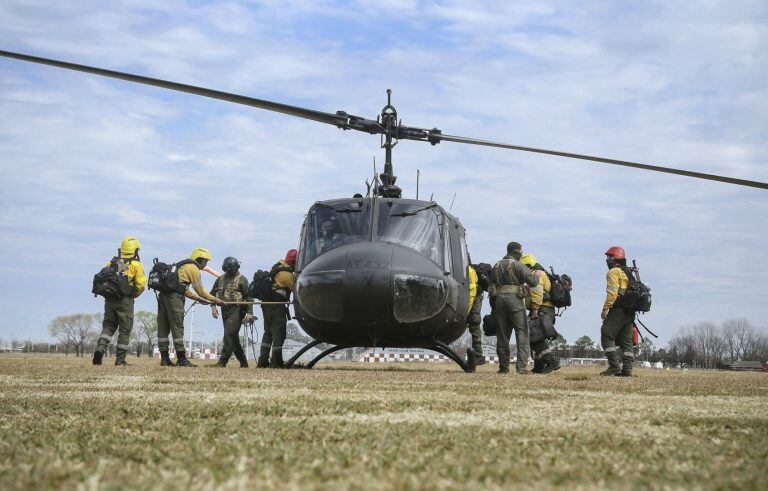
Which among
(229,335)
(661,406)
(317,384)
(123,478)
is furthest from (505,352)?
(123,478)

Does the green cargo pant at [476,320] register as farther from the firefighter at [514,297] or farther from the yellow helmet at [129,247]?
the yellow helmet at [129,247]

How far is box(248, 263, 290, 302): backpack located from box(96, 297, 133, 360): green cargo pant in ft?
6.82

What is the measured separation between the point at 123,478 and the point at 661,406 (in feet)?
12.8

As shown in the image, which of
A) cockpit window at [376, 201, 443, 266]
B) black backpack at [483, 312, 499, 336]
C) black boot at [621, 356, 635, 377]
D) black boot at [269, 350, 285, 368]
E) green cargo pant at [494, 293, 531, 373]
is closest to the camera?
cockpit window at [376, 201, 443, 266]

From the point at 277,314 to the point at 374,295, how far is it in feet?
12.7

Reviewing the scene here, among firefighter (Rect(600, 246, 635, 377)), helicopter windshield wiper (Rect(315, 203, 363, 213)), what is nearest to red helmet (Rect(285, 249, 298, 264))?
helicopter windshield wiper (Rect(315, 203, 363, 213))

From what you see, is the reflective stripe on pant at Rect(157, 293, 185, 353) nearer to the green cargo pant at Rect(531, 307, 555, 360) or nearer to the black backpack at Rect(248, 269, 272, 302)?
the black backpack at Rect(248, 269, 272, 302)

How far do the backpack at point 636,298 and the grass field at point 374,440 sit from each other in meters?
6.72

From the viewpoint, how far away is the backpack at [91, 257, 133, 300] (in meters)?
13.6

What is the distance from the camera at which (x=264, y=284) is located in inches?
575

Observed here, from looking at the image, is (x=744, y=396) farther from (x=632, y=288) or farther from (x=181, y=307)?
(x=181, y=307)

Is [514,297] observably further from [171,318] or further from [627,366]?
[171,318]

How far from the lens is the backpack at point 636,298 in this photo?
13047 millimetres

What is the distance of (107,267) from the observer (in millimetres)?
13766
